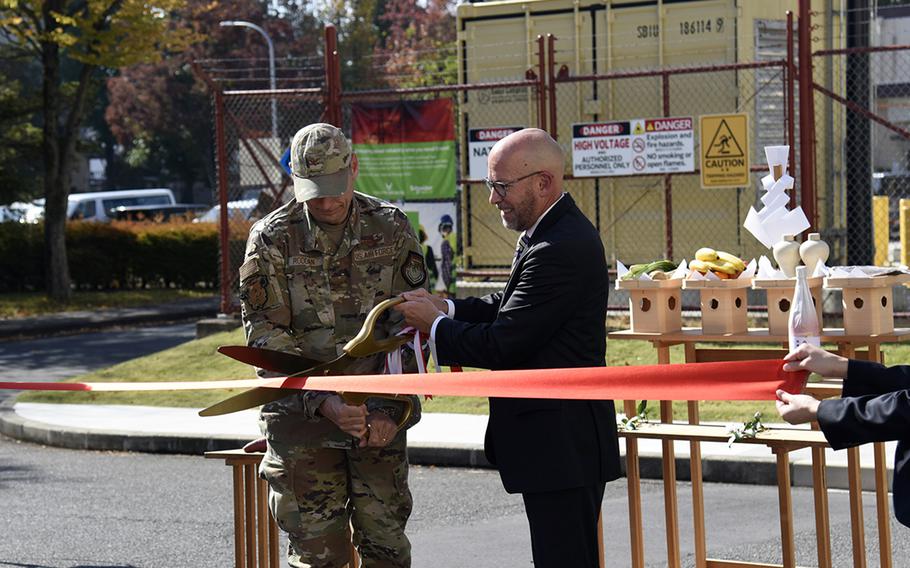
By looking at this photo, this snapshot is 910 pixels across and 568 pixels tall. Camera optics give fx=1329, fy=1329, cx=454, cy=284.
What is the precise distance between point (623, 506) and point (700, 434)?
298cm

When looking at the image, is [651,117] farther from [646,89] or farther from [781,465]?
[781,465]

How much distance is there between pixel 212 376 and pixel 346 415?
9196mm

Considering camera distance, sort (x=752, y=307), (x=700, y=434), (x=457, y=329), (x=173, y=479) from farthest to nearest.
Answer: (x=752, y=307), (x=173, y=479), (x=700, y=434), (x=457, y=329)

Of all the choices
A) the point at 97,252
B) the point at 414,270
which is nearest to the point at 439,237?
the point at 414,270

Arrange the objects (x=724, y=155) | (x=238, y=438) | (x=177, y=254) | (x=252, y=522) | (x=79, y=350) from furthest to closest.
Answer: (x=177, y=254), (x=79, y=350), (x=724, y=155), (x=238, y=438), (x=252, y=522)

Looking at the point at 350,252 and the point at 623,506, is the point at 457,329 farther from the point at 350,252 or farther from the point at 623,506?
the point at 623,506

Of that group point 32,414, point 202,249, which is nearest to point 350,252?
point 32,414

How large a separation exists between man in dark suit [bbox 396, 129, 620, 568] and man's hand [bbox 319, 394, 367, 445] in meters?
0.38

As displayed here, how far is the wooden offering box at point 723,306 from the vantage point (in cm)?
605

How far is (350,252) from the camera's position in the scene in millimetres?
4859

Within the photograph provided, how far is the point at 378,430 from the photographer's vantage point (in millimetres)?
4664

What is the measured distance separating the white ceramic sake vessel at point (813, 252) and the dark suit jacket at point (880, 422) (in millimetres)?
2096

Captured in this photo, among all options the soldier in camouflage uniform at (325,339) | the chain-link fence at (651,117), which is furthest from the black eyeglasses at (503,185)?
the chain-link fence at (651,117)

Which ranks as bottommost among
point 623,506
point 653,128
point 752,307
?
point 623,506
